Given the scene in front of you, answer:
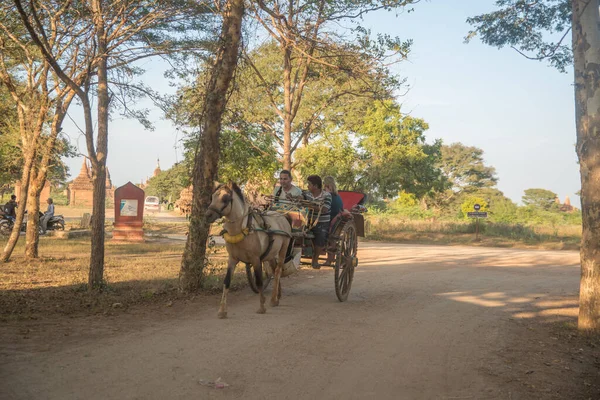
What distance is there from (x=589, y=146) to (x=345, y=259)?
4136 mm

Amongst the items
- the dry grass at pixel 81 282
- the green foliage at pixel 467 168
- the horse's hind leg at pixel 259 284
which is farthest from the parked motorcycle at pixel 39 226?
the green foliage at pixel 467 168

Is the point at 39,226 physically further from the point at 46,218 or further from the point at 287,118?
the point at 287,118

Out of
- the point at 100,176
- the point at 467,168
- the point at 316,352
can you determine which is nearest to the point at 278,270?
the point at 316,352

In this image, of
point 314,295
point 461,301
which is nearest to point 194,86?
point 314,295

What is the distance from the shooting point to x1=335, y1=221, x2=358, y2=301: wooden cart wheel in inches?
357

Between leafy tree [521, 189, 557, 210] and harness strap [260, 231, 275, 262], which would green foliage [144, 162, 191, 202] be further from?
leafy tree [521, 189, 557, 210]

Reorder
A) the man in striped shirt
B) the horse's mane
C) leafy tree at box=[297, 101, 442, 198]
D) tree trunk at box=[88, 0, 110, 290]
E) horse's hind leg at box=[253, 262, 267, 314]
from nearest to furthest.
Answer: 1. the horse's mane
2. horse's hind leg at box=[253, 262, 267, 314]
3. the man in striped shirt
4. tree trunk at box=[88, 0, 110, 290]
5. leafy tree at box=[297, 101, 442, 198]

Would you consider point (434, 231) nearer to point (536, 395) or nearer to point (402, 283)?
point (402, 283)

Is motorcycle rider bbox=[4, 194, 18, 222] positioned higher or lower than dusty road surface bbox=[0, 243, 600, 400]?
higher

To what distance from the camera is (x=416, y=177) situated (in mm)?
36719

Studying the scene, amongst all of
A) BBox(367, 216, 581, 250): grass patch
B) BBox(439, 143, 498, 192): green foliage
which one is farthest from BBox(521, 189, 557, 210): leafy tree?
BBox(367, 216, 581, 250): grass patch

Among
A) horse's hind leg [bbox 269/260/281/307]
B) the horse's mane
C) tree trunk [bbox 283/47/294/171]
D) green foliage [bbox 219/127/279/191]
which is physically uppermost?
tree trunk [bbox 283/47/294/171]

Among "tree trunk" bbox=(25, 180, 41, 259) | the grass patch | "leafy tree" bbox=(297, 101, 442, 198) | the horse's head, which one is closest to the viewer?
the horse's head

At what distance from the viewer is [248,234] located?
298 inches
